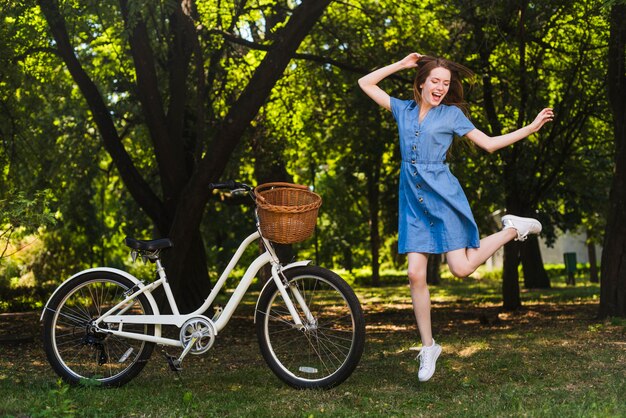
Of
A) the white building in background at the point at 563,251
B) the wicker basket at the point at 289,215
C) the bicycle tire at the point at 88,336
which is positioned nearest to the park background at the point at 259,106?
the bicycle tire at the point at 88,336

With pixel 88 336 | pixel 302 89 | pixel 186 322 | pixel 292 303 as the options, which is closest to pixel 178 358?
pixel 186 322

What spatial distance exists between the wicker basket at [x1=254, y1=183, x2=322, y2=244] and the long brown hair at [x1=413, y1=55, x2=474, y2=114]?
107cm

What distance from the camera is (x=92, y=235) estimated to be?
23.8m

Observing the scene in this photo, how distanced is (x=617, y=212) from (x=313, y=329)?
6.03m

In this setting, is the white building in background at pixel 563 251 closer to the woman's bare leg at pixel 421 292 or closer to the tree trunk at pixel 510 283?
the tree trunk at pixel 510 283

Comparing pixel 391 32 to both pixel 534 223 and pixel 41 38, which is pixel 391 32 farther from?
pixel 534 223

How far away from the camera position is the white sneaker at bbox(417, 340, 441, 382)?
5555mm

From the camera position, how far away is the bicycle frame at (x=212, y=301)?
555 cm

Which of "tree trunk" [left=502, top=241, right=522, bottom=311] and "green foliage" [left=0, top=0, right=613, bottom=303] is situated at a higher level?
"green foliage" [left=0, top=0, right=613, bottom=303]

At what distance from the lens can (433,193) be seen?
5590mm

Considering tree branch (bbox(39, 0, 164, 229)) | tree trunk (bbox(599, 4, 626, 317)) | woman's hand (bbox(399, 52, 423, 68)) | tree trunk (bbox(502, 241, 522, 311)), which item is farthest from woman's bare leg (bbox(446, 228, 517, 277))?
tree trunk (bbox(502, 241, 522, 311))

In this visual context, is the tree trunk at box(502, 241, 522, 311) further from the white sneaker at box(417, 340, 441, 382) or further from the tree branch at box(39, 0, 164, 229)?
the white sneaker at box(417, 340, 441, 382)

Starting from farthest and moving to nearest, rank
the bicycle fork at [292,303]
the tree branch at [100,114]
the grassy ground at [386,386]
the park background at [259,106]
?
the tree branch at [100,114]
the park background at [259,106]
the bicycle fork at [292,303]
the grassy ground at [386,386]

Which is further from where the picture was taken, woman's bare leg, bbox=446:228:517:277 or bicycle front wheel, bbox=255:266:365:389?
woman's bare leg, bbox=446:228:517:277
